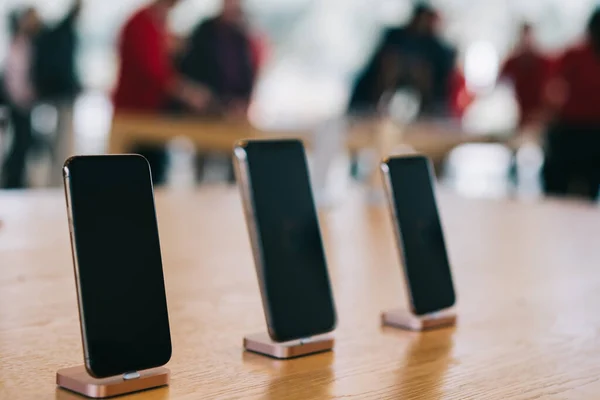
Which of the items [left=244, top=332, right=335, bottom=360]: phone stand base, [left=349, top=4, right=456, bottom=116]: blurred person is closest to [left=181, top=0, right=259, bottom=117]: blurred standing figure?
[left=349, top=4, right=456, bottom=116]: blurred person

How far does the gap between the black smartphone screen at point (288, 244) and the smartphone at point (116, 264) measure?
0.27 ft

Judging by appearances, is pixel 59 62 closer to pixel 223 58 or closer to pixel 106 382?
pixel 223 58

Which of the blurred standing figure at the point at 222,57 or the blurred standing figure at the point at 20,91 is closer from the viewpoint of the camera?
the blurred standing figure at the point at 222,57

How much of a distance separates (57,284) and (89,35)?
570cm

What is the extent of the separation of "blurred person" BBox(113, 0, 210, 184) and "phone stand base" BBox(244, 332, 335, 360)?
2.64m

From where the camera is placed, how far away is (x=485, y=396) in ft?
1.61

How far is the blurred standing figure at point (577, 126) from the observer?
3336 millimetres

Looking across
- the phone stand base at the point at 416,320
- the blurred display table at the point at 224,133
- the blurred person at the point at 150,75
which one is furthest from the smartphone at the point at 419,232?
the blurred person at the point at 150,75

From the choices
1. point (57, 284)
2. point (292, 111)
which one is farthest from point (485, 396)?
point (292, 111)

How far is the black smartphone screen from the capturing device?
55 centimetres

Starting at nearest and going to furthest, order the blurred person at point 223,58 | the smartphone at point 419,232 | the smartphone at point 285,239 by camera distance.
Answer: the smartphone at point 285,239
the smartphone at point 419,232
the blurred person at point 223,58

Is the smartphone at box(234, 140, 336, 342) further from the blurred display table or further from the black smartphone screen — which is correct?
the blurred display table

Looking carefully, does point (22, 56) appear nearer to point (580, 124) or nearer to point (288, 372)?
point (580, 124)

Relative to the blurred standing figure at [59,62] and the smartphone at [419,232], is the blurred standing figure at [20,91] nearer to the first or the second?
the blurred standing figure at [59,62]
